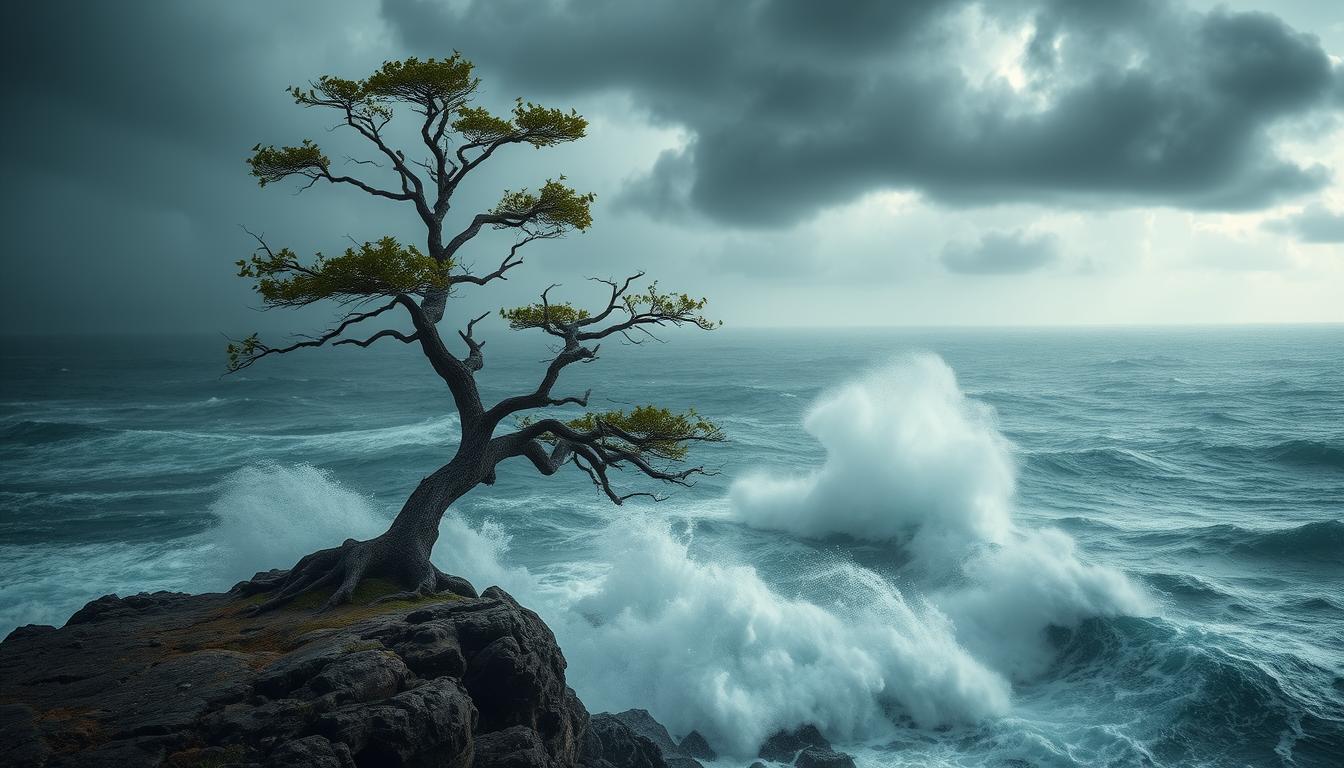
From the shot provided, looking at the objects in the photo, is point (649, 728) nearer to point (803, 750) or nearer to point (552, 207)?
point (803, 750)

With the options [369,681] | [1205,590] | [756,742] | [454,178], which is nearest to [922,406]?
[1205,590]

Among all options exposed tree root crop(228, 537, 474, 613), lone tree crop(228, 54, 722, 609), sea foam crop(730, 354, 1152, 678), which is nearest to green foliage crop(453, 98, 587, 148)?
lone tree crop(228, 54, 722, 609)

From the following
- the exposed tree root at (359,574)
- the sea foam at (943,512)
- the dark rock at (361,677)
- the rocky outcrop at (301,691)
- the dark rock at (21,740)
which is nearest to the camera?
the dark rock at (21,740)

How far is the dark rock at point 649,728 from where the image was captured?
13766 millimetres

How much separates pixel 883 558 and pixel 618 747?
14.4 metres

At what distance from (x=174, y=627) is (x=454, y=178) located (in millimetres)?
8468

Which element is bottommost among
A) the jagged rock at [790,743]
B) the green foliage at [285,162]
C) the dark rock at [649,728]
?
Answer: the jagged rock at [790,743]

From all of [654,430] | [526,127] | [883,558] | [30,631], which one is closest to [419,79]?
[526,127]

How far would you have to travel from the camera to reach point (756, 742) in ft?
47.5

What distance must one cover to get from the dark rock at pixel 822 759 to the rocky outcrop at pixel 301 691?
3531mm

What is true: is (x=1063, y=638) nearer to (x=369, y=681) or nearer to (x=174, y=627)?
(x=369, y=681)

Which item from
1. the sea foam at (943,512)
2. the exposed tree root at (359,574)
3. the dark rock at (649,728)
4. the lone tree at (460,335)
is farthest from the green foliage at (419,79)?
the sea foam at (943,512)

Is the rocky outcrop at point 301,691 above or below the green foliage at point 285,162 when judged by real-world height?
below

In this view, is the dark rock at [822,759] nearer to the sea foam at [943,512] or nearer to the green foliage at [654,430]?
the sea foam at [943,512]
